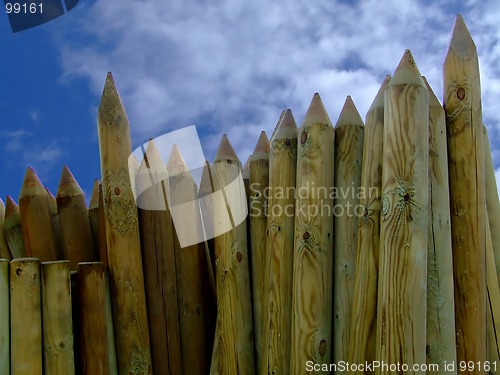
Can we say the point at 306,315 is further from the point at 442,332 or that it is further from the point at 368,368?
the point at 442,332

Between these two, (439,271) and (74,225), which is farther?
(74,225)

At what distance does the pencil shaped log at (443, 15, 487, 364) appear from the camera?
165 inches

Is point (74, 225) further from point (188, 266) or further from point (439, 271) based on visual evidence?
point (439, 271)

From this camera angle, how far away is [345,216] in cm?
428

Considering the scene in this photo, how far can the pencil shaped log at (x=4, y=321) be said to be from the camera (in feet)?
13.9

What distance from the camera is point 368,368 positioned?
3936 millimetres

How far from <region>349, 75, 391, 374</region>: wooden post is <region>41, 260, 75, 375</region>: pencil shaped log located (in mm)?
1874

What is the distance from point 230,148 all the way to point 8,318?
1959 mm

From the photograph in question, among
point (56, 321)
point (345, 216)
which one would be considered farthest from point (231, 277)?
point (56, 321)

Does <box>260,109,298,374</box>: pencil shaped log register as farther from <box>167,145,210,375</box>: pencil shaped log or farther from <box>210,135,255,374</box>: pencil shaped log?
<box>167,145,210,375</box>: pencil shaped log

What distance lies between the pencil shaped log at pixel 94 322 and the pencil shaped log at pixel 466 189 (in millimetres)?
2338

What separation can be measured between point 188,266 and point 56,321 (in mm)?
1056

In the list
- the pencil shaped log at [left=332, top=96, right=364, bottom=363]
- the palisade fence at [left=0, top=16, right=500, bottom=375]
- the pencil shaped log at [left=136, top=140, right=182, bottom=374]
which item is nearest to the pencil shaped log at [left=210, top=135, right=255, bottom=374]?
the palisade fence at [left=0, top=16, right=500, bottom=375]

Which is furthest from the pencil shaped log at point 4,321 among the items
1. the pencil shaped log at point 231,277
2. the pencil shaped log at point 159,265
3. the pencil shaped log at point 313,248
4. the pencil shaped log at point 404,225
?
the pencil shaped log at point 404,225
